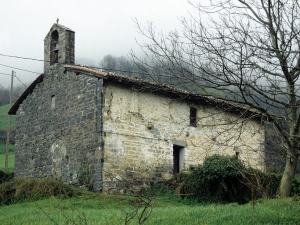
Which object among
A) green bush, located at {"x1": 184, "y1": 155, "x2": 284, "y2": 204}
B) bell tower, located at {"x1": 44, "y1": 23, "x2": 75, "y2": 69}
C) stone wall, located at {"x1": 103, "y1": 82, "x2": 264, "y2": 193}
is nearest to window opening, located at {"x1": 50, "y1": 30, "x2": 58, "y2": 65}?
bell tower, located at {"x1": 44, "y1": 23, "x2": 75, "y2": 69}

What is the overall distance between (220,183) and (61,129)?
707cm

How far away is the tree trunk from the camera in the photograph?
11538 mm

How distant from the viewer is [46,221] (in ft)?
37.6

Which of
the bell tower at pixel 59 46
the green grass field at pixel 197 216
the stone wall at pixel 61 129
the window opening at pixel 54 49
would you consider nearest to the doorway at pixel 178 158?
A: the stone wall at pixel 61 129

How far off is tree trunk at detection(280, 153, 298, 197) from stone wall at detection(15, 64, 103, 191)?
7.34m

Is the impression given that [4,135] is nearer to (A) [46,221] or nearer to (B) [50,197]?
(B) [50,197]

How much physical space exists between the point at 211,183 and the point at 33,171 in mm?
8318

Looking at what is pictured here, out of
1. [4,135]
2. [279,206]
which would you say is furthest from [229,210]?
[4,135]

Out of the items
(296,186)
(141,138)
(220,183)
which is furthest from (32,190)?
(296,186)

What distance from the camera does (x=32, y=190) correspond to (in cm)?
1681

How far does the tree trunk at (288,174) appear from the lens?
1154 centimetres

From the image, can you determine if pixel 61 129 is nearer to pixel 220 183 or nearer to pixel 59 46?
pixel 59 46

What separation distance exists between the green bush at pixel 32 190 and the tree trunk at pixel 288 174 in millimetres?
7365

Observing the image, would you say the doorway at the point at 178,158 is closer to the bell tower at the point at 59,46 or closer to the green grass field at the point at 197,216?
the bell tower at the point at 59,46
